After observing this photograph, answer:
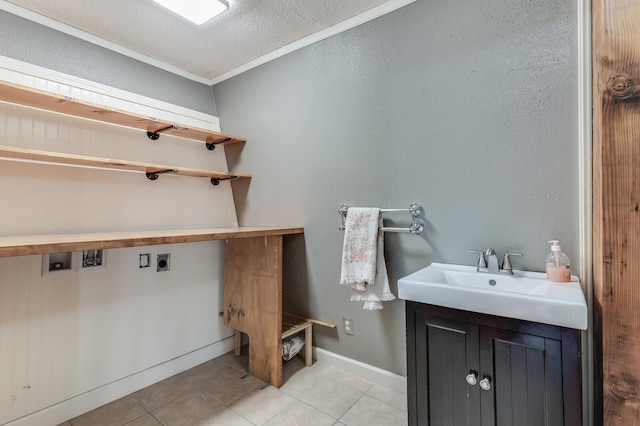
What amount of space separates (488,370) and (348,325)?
3.46ft

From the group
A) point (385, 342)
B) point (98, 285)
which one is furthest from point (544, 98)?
point (98, 285)

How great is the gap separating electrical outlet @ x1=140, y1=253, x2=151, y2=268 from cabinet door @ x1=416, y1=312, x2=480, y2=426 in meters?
1.84

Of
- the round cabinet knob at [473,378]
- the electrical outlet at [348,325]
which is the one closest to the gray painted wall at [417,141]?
the electrical outlet at [348,325]

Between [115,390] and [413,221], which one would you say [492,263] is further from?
[115,390]

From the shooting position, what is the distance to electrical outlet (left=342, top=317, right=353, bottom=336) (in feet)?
6.65

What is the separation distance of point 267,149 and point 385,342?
1731 mm

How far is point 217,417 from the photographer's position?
1.65m

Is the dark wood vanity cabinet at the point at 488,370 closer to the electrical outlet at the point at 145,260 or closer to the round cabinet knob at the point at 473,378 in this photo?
the round cabinet knob at the point at 473,378

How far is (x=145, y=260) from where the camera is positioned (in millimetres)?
2018

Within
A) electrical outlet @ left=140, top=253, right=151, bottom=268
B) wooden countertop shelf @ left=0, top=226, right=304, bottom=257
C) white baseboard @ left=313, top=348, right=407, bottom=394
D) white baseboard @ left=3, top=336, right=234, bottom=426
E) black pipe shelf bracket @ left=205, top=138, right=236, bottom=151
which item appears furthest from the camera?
black pipe shelf bracket @ left=205, top=138, right=236, bottom=151

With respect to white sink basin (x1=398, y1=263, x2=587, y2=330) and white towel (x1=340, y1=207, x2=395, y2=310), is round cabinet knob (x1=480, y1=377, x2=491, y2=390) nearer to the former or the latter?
white sink basin (x1=398, y1=263, x2=587, y2=330)

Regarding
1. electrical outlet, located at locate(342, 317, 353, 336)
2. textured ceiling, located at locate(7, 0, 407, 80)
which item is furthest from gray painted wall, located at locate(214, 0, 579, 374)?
textured ceiling, located at locate(7, 0, 407, 80)

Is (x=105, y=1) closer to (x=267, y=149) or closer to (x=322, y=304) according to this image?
(x=267, y=149)

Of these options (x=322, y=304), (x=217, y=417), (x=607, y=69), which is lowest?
(x=217, y=417)
